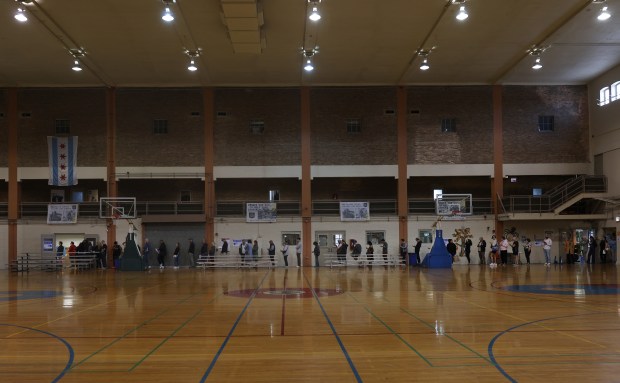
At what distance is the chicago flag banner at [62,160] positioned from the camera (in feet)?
104

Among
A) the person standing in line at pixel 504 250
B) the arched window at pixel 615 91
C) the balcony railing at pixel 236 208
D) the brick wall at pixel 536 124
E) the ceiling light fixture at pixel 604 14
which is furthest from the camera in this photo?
the brick wall at pixel 536 124

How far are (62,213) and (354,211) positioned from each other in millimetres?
16172

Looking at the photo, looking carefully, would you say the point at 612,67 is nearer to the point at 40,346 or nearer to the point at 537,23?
the point at 537,23

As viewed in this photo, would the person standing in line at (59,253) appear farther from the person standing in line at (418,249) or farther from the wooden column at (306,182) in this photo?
the person standing in line at (418,249)

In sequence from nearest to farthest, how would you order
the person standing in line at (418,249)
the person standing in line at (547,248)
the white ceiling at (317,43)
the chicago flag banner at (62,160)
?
the white ceiling at (317,43), the person standing in line at (547,248), the person standing in line at (418,249), the chicago flag banner at (62,160)

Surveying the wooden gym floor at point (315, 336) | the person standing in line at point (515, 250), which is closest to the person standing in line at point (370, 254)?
the person standing in line at point (515, 250)

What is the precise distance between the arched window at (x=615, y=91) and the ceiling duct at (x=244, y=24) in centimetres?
1854

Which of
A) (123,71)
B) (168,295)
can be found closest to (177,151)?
(123,71)

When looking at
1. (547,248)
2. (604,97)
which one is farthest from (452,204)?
(604,97)

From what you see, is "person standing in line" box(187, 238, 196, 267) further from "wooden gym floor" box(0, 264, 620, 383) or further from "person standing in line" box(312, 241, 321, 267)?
"wooden gym floor" box(0, 264, 620, 383)

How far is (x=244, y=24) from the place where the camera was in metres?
22.5

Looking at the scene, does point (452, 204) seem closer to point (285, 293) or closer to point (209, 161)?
point (209, 161)

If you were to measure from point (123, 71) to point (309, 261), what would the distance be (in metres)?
14.2

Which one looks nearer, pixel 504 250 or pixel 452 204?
pixel 504 250
